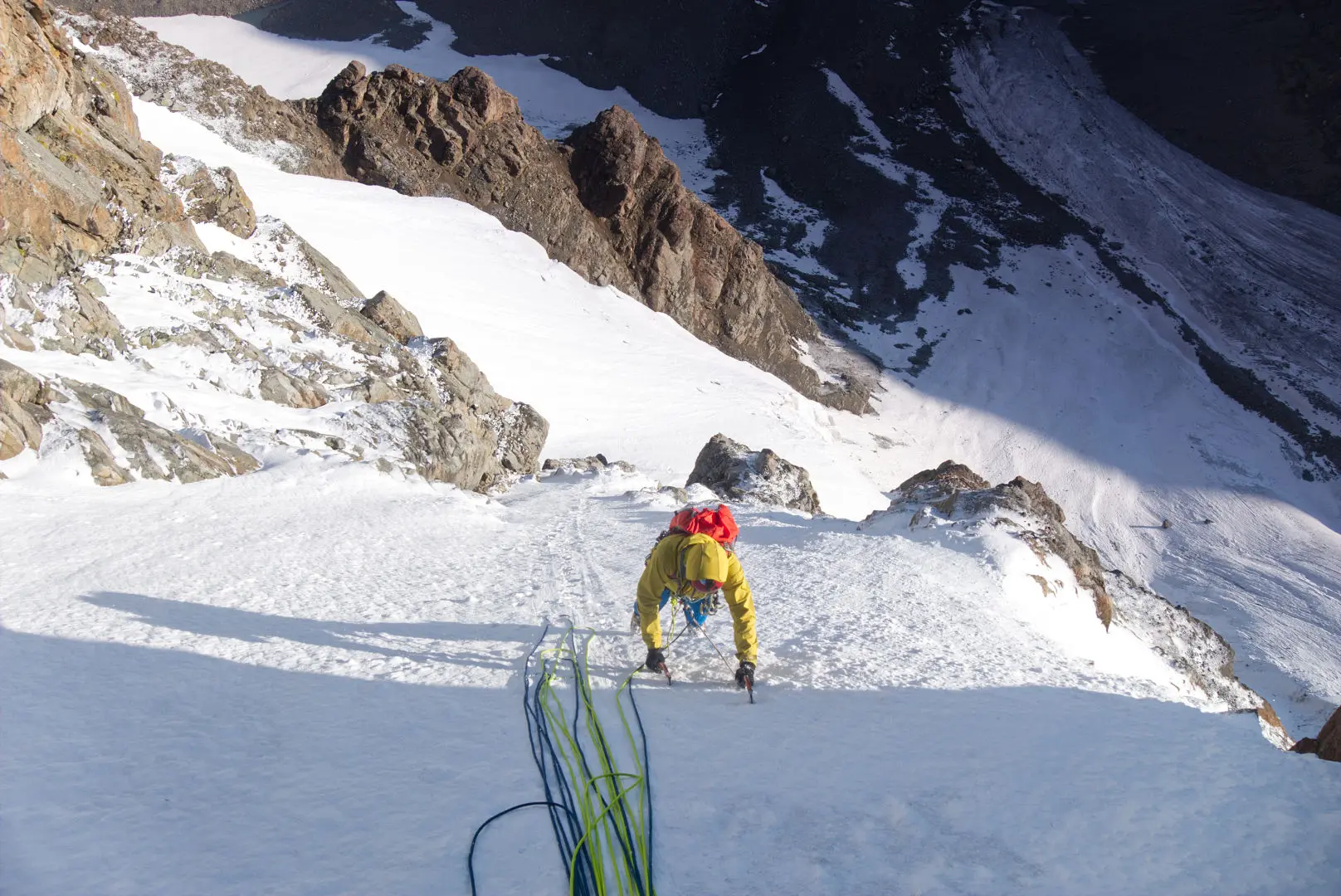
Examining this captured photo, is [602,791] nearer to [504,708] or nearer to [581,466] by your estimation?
[504,708]

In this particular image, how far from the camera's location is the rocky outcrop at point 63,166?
426 inches

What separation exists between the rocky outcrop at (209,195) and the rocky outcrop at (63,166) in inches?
35.9

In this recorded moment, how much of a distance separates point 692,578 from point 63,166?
42.4 feet

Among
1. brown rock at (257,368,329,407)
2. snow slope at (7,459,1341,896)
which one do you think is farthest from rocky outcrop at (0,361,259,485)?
brown rock at (257,368,329,407)

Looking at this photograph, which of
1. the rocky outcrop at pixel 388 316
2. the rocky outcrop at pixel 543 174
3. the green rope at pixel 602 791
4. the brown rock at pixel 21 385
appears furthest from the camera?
the rocky outcrop at pixel 543 174

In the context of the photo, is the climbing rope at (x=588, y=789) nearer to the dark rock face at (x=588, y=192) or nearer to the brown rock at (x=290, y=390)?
the brown rock at (x=290, y=390)

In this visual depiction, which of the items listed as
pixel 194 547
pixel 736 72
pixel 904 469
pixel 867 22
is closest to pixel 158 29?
pixel 736 72

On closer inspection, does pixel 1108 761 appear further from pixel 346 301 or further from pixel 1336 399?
pixel 1336 399

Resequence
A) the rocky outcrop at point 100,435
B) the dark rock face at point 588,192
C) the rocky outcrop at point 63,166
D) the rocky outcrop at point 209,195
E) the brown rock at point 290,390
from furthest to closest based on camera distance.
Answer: the dark rock face at point 588,192 < the rocky outcrop at point 209,195 < the brown rock at point 290,390 < the rocky outcrop at point 63,166 < the rocky outcrop at point 100,435

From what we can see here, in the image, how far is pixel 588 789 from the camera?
12.1ft

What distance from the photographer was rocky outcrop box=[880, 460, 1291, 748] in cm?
977

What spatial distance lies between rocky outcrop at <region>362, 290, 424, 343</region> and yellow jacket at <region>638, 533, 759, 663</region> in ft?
43.1

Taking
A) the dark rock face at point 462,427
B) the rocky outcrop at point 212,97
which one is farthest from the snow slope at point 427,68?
the dark rock face at point 462,427

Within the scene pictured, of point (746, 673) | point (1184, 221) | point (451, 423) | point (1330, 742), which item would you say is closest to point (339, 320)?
point (451, 423)
